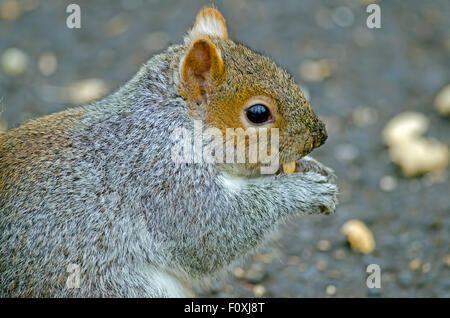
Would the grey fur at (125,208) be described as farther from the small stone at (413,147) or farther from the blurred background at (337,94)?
the small stone at (413,147)

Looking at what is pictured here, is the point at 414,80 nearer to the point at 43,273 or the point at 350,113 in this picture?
the point at 350,113

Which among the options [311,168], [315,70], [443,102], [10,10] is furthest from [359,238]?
[10,10]

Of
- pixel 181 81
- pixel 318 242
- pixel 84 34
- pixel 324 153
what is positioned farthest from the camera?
pixel 84 34

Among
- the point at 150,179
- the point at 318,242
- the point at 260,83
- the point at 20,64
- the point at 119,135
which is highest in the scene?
the point at 20,64

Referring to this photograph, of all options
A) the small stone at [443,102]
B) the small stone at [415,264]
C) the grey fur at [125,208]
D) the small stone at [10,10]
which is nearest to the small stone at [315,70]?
the small stone at [443,102]

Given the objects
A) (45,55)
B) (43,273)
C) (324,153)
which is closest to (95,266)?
(43,273)

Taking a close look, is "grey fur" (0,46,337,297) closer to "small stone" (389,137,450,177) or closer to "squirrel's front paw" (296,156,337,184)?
"squirrel's front paw" (296,156,337,184)

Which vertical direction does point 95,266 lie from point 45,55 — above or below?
below

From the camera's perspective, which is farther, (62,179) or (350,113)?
(350,113)
